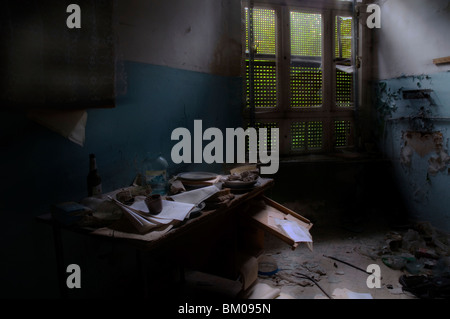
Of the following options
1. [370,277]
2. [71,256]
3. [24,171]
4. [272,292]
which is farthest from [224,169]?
[24,171]

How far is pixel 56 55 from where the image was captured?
1496 millimetres

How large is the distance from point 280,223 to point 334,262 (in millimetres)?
1192

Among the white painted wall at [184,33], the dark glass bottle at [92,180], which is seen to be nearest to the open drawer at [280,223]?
the dark glass bottle at [92,180]

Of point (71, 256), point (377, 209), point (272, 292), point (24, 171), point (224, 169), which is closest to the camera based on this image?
point (24, 171)

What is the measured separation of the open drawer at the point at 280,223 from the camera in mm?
2199

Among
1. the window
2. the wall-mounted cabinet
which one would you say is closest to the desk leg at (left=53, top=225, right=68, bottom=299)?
the wall-mounted cabinet

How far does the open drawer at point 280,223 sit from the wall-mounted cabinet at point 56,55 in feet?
4.41

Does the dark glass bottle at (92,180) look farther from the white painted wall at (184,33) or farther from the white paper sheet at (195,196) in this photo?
the white painted wall at (184,33)

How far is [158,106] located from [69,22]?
1.17 m

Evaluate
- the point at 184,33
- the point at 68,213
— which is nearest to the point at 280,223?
the point at 68,213

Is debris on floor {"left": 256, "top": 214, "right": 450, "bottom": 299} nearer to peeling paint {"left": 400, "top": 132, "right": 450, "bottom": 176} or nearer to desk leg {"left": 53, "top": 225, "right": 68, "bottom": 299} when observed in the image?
peeling paint {"left": 400, "top": 132, "right": 450, "bottom": 176}

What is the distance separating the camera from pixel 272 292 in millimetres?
2535

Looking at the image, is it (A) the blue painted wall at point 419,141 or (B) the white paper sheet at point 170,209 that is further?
(A) the blue painted wall at point 419,141
